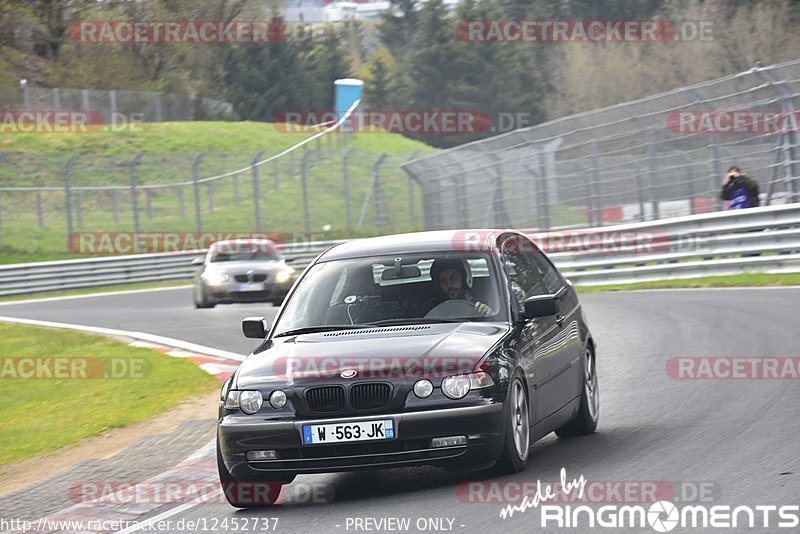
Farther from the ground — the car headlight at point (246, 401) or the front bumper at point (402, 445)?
the car headlight at point (246, 401)

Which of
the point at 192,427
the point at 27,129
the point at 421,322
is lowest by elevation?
the point at 192,427

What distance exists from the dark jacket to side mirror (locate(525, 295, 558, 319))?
A: 49.1ft

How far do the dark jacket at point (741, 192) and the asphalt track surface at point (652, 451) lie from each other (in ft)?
23.5

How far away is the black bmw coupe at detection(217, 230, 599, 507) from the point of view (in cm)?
717

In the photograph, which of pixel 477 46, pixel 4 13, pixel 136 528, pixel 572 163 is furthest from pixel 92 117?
pixel 136 528

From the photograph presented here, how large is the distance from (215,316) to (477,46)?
7124 centimetres

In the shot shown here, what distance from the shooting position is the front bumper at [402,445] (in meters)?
7.13

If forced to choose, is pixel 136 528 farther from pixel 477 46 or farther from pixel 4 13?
pixel 477 46

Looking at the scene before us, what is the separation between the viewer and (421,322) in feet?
26.5

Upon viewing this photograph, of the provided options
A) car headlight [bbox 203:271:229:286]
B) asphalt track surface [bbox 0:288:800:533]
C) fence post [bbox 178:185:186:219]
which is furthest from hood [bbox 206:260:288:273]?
fence post [bbox 178:185:186:219]

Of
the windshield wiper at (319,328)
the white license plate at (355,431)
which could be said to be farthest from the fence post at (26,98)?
the white license plate at (355,431)

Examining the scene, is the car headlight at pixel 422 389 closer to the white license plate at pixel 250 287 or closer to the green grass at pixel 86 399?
the green grass at pixel 86 399

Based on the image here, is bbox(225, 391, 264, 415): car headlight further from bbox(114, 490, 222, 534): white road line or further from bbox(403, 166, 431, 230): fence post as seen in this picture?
bbox(403, 166, 431, 230): fence post

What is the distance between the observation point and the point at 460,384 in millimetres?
7234
